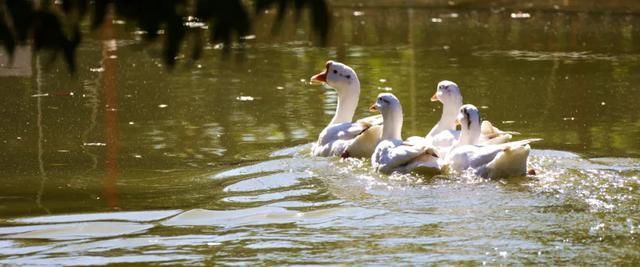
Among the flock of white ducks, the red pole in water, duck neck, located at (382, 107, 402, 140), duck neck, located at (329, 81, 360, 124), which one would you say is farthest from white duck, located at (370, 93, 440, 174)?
the red pole in water

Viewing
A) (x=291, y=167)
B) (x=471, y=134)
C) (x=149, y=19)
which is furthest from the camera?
(x=291, y=167)

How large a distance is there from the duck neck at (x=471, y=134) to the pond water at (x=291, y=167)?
0.58 metres

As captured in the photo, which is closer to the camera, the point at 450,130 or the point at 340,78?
the point at 450,130

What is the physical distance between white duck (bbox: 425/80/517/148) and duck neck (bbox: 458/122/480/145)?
196 mm

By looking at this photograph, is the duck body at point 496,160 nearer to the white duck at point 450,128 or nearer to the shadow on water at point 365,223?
the shadow on water at point 365,223

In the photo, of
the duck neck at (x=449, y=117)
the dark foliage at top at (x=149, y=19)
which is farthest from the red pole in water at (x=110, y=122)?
the duck neck at (x=449, y=117)

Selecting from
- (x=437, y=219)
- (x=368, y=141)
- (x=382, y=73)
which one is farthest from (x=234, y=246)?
(x=382, y=73)

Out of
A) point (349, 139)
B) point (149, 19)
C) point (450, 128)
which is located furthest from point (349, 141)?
point (149, 19)

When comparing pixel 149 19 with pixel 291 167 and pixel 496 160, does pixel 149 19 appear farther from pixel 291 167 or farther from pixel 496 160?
pixel 291 167

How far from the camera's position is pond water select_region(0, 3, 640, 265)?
7418 mm

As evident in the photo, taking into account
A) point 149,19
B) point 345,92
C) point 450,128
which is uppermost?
point 149,19

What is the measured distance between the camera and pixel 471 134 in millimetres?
9891

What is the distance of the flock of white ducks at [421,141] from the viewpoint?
30.4ft

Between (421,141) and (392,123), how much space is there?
458mm
